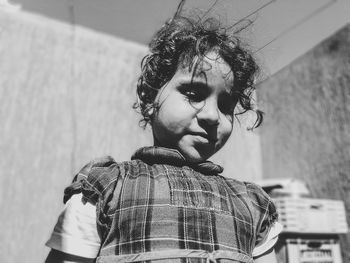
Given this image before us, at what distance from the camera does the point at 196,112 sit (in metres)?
0.61

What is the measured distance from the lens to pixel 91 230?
21.1 inches

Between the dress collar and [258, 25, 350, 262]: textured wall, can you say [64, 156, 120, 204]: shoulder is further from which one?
[258, 25, 350, 262]: textured wall

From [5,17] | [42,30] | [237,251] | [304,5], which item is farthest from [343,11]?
[5,17]

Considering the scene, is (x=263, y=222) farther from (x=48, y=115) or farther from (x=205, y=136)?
(x=48, y=115)

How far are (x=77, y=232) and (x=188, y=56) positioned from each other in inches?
15.6

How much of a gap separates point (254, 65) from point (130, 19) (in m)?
1.00

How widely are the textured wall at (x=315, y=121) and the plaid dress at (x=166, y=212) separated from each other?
1.38 metres

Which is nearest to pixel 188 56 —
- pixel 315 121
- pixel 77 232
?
pixel 77 232

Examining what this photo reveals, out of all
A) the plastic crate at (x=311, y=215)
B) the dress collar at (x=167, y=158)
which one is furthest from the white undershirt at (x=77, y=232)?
the plastic crate at (x=311, y=215)

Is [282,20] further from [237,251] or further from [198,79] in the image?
[237,251]

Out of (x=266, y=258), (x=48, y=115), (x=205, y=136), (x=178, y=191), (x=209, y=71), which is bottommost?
(x=266, y=258)

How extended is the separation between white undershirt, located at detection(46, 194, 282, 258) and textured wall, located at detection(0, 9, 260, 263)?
3.48 feet

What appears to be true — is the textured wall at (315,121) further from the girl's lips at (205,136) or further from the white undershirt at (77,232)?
the white undershirt at (77,232)

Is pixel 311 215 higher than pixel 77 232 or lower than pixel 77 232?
higher
